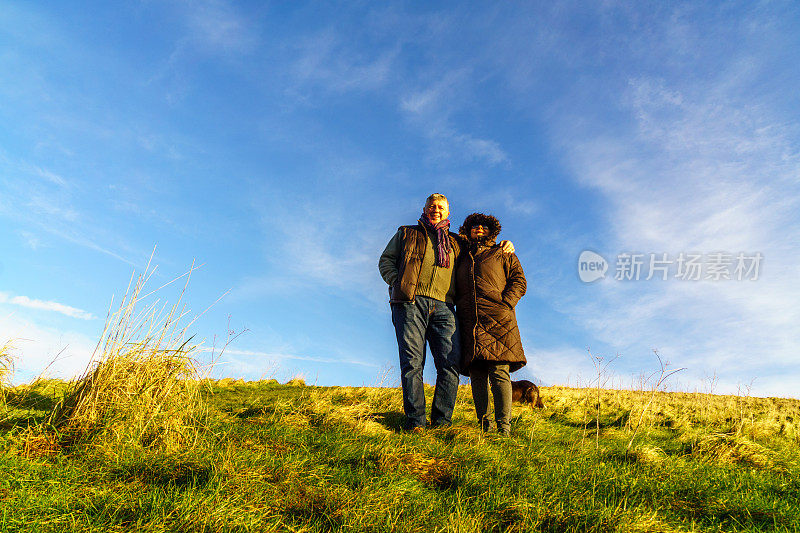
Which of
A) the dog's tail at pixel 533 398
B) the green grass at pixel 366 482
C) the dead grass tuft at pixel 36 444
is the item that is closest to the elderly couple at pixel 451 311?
the green grass at pixel 366 482

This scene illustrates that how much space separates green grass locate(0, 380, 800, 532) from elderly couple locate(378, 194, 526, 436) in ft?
1.72

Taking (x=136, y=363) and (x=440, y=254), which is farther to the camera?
(x=440, y=254)

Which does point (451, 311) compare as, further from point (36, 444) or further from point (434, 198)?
point (36, 444)

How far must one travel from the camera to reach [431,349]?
5273mm

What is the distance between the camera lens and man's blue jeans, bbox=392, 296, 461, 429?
16.3ft

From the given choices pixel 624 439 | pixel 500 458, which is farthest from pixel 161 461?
pixel 624 439

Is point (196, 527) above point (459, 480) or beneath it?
beneath

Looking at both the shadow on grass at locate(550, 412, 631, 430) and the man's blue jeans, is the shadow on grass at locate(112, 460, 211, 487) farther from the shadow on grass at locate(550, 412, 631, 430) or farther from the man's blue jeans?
the shadow on grass at locate(550, 412, 631, 430)

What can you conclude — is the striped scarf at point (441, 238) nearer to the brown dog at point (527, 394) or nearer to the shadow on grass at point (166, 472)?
the shadow on grass at point (166, 472)

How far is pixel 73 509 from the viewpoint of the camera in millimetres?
2697

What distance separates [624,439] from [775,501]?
233cm

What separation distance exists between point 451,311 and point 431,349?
48cm

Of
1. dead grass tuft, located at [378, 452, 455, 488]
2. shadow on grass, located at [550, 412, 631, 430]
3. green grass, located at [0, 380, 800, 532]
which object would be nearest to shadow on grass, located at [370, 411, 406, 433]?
green grass, located at [0, 380, 800, 532]

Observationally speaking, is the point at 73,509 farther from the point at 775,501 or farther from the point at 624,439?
the point at 624,439
